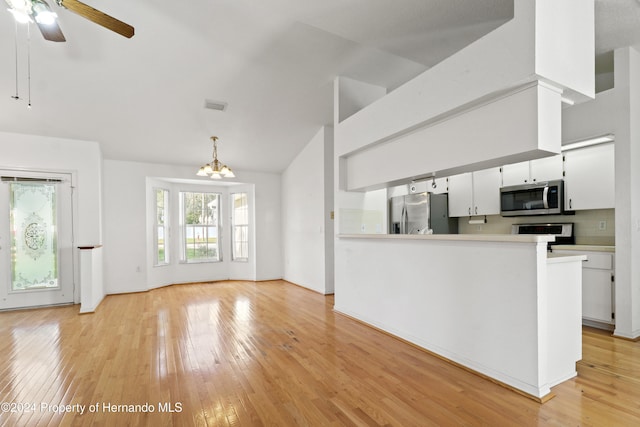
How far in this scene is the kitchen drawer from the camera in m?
3.43

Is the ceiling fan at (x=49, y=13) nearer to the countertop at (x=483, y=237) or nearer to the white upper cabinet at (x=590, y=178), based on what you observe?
the countertop at (x=483, y=237)

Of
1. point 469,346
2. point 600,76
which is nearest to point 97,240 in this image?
point 469,346

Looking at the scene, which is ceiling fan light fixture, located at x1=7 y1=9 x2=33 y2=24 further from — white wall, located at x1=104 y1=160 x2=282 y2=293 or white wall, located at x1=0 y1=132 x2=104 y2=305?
white wall, located at x1=104 y1=160 x2=282 y2=293

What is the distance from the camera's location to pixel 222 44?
11.8ft

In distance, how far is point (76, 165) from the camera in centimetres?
518

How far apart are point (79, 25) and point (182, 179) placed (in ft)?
12.0

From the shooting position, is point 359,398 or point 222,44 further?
point 222,44

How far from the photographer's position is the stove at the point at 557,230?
4133 mm

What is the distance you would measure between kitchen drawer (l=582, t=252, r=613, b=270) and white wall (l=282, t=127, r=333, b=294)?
11.7 ft

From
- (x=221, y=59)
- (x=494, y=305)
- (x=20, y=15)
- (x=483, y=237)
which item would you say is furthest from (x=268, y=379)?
(x=221, y=59)

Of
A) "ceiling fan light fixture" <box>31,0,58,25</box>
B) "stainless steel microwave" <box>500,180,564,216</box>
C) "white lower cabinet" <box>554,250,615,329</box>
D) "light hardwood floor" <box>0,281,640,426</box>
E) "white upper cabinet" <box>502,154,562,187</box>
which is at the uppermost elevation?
"ceiling fan light fixture" <box>31,0,58,25</box>

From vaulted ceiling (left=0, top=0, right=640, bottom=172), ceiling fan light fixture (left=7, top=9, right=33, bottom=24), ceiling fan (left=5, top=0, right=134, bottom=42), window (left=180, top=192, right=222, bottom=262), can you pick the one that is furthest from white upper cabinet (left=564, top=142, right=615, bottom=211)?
window (left=180, top=192, right=222, bottom=262)

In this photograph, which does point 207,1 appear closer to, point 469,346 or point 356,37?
point 356,37

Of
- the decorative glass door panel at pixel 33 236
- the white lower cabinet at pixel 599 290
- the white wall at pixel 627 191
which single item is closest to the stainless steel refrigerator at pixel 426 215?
the white lower cabinet at pixel 599 290
